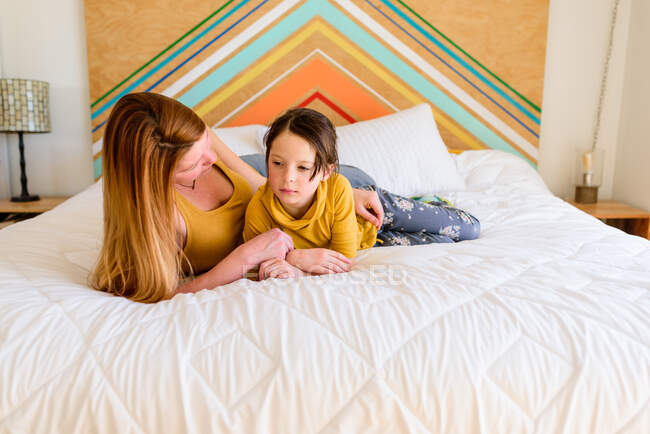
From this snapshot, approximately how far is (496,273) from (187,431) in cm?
63

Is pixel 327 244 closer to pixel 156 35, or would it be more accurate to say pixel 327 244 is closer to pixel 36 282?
pixel 36 282

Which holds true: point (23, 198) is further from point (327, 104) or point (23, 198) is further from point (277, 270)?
point (277, 270)

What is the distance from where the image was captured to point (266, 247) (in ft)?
3.31

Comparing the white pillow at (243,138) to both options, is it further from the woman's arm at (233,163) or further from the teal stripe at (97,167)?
the teal stripe at (97,167)

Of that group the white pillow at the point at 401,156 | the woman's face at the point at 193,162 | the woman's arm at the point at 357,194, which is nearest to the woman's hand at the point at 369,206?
the woman's arm at the point at 357,194

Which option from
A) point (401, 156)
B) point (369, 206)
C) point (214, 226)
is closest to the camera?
point (214, 226)

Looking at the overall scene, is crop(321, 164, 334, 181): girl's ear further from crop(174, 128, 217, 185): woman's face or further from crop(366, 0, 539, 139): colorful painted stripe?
crop(366, 0, 539, 139): colorful painted stripe

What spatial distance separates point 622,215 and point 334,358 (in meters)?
2.18

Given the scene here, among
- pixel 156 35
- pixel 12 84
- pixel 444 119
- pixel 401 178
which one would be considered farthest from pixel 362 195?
pixel 12 84

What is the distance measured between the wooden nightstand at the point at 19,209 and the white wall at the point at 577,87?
2678mm

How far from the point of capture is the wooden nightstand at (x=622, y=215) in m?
2.27

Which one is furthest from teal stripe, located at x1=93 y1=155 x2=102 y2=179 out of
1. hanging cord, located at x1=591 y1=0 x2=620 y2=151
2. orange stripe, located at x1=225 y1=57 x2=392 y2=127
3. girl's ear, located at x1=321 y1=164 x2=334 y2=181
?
hanging cord, located at x1=591 y1=0 x2=620 y2=151

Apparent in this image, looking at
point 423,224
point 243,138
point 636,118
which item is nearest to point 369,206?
point 423,224

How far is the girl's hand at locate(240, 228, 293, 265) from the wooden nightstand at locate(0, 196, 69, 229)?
1621 millimetres
